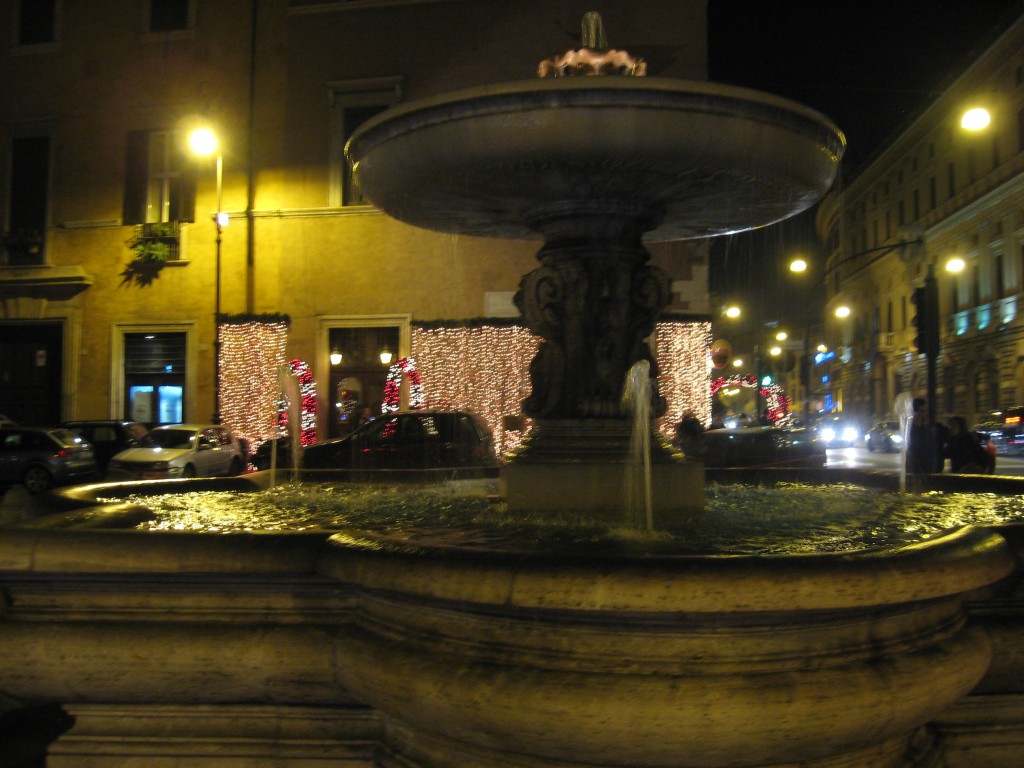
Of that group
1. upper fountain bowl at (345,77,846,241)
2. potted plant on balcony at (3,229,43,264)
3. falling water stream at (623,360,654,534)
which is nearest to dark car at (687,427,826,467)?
upper fountain bowl at (345,77,846,241)

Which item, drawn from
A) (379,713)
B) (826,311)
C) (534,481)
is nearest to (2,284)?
(534,481)

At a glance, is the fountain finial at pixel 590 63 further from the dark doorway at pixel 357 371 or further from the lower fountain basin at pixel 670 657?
the dark doorway at pixel 357 371

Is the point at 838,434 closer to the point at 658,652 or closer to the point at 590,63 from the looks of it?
the point at 590,63

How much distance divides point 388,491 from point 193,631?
184 inches

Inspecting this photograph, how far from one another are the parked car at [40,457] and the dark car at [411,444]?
6660 mm

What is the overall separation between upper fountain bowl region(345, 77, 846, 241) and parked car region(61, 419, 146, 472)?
17053 millimetres

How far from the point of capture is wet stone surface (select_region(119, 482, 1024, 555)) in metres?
4.39

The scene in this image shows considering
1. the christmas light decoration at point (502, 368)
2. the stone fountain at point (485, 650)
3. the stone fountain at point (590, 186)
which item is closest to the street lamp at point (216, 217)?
the christmas light decoration at point (502, 368)

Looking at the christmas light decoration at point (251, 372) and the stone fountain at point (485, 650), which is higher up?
the christmas light decoration at point (251, 372)

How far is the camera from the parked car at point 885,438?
37.5m

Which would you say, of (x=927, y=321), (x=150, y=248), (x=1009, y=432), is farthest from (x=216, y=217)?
(x=1009, y=432)

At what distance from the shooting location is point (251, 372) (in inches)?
895

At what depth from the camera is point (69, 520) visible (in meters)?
3.98

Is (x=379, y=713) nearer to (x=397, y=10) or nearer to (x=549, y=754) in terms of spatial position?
(x=549, y=754)
